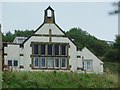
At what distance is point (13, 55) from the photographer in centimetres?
4006

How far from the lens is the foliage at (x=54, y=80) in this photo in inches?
925

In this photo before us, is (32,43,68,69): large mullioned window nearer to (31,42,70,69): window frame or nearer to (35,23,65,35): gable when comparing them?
(31,42,70,69): window frame

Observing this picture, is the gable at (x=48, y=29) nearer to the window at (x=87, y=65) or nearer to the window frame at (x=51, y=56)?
the window frame at (x=51, y=56)

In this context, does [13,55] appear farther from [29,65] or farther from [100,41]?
[100,41]

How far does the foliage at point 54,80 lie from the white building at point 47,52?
9.69 metres

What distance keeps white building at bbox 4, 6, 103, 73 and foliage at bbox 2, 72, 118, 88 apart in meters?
9.69

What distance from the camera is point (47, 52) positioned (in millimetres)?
40406

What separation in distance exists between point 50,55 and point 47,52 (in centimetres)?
41

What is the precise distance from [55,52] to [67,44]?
142cm

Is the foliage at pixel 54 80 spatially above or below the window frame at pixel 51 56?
below

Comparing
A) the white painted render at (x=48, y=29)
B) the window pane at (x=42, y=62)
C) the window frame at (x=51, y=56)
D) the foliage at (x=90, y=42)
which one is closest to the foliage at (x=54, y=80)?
the window frame at (x=51, y=56)

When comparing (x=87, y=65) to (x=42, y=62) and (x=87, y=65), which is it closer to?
(x=87, y=65)

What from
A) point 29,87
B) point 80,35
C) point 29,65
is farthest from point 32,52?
point 80,35

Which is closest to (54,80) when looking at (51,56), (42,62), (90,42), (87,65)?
(42,62)
